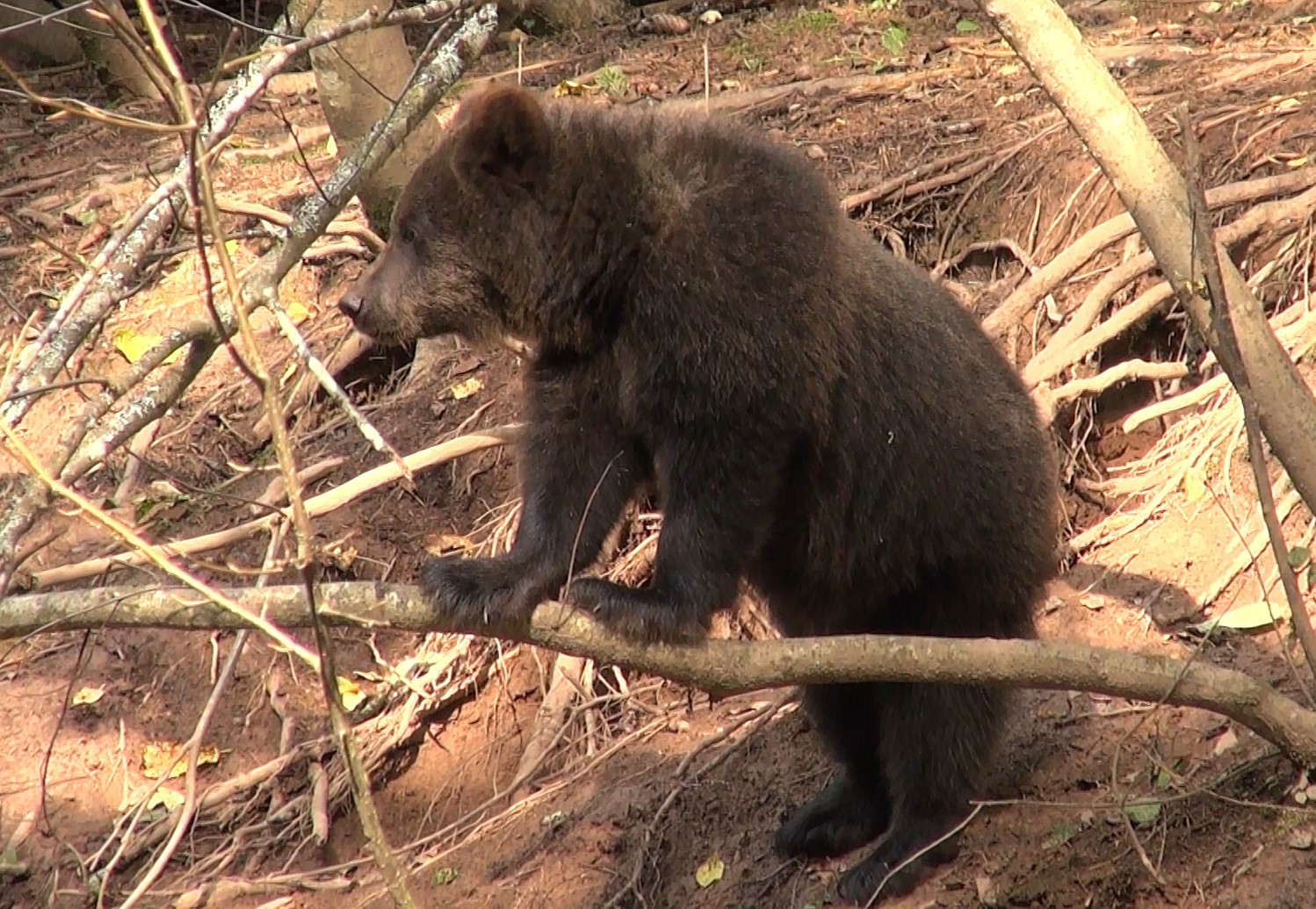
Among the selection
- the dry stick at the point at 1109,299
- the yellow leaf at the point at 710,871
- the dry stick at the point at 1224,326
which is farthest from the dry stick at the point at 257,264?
the dry stick at the point at 1109,299

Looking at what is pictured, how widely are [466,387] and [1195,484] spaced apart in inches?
135

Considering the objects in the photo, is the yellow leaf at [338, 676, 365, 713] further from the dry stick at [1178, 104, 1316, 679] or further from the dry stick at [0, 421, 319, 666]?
the dry stick at [1178, 104, 1316, 679]

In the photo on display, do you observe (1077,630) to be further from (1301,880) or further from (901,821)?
(1301,880)

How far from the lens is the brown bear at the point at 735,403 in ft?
12.5

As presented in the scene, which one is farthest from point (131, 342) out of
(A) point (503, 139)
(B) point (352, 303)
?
(A) point (503, 139)

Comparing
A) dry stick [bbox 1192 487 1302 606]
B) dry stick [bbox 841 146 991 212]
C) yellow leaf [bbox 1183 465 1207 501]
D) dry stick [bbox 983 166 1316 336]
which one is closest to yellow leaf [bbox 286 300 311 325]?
dry stick [bbox 841 146 991 212]

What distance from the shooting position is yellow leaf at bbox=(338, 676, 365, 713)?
639cm

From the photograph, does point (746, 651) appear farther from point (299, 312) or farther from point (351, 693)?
point (299, 312)

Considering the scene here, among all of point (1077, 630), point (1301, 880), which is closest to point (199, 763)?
point (1077, 630)

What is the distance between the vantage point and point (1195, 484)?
556cm

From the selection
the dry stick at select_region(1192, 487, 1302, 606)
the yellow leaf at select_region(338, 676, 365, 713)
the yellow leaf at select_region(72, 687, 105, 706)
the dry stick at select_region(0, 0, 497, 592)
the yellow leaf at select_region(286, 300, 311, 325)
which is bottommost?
the yellow leaf at select_region(72, 687, 105, 706)

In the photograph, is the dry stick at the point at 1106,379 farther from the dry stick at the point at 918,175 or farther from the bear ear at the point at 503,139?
the bear ear at the point at 503,139

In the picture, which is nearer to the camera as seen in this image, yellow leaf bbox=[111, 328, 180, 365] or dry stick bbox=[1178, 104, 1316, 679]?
dry stick bbox=[1178, 104, 1316, 679]

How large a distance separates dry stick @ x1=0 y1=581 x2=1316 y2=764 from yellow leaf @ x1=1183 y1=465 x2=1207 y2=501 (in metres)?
2.06
